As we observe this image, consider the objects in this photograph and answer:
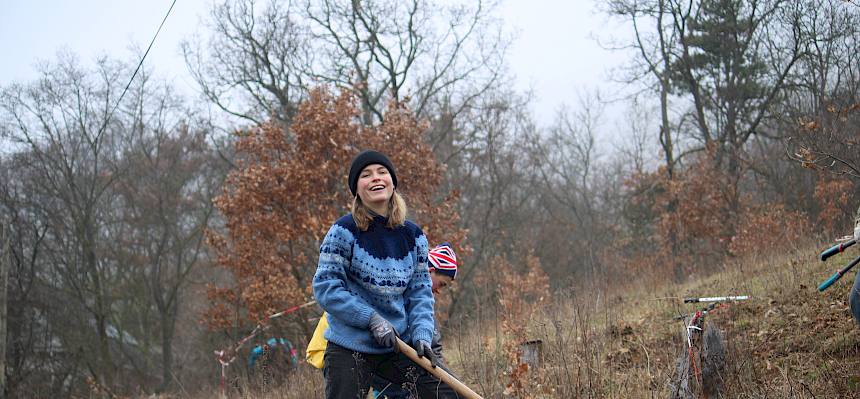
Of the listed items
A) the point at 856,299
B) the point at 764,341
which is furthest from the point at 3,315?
the point at 856,299

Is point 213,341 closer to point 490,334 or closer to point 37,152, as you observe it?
point 37,152

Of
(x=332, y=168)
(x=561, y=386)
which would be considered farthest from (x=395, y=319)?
(x=332, y=168)

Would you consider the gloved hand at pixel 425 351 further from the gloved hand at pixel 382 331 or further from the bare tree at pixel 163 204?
the bare tree at pixel 163 204

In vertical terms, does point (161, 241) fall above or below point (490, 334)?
above

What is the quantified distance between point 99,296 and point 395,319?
2419cm

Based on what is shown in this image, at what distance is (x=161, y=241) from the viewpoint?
27.5 meters

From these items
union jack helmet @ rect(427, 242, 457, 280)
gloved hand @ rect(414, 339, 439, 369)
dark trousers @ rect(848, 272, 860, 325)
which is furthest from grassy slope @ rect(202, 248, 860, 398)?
gloved hand @ rect(414, 339, 439, 369)

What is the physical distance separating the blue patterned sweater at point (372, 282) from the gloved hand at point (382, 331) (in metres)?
0.04

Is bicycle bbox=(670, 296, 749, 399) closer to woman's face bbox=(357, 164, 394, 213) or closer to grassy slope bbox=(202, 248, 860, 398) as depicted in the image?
grassy slope bbox=(202, 248, 860, 398)

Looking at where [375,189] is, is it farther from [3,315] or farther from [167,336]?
[167,336]

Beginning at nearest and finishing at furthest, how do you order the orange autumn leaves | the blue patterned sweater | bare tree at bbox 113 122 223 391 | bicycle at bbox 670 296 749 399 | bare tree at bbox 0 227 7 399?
the blue patterned sweater, bicycle at bbox 670 296 749 399, the orange autumn leaves, bare tree at bbox 0 227 7 399, bare tree at bbox 113 122 223 391

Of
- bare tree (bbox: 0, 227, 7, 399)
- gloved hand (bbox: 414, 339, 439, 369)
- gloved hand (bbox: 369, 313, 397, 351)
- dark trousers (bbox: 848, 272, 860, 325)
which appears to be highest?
bare tree (bbox: 0, 227, 7, 399)

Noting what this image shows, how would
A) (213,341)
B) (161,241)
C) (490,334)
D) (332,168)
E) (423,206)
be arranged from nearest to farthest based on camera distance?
(490,334), (332,168), (423,206), (213,341), (161,241)

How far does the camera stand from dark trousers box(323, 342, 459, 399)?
3287mm
